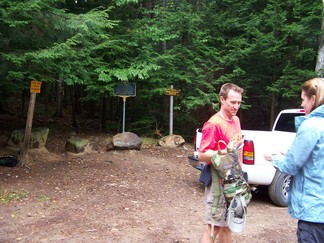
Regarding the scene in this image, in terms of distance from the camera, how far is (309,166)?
2371mm

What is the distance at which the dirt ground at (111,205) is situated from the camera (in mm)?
4410

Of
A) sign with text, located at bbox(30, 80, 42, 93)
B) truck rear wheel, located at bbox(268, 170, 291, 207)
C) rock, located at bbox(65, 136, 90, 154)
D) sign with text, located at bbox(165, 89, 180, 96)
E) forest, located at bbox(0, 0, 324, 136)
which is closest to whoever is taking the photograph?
truck rear wheel, located at bbox(268, 170, 291, 207)

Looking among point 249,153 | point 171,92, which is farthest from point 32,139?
point 249,153

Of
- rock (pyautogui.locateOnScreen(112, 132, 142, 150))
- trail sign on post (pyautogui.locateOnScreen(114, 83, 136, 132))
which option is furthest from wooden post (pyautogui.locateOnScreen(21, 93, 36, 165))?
trail sign on post (pyautogui.locateOnScreen(114, 83, 136, 132))

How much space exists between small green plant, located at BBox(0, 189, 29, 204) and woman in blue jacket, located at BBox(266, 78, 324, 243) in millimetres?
4948

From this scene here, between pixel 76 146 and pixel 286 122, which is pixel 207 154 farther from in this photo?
pixel 76 146

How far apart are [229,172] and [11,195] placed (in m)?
4.58

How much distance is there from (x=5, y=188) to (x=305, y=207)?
18.7ft

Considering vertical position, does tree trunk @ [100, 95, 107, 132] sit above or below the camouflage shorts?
above

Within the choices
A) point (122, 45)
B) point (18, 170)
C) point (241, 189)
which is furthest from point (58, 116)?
point (241, 189)

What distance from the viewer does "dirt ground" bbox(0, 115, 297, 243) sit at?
4.41 meters

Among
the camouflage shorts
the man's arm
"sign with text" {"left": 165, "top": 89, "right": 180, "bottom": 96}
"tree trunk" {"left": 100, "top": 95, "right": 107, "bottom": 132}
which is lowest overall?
the camouflage shorts

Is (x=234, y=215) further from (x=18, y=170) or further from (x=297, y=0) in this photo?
(x=297, y=0)

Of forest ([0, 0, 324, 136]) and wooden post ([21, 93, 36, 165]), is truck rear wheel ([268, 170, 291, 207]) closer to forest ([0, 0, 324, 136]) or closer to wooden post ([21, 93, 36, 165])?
wooden post ([21, 93, 36, 165])
